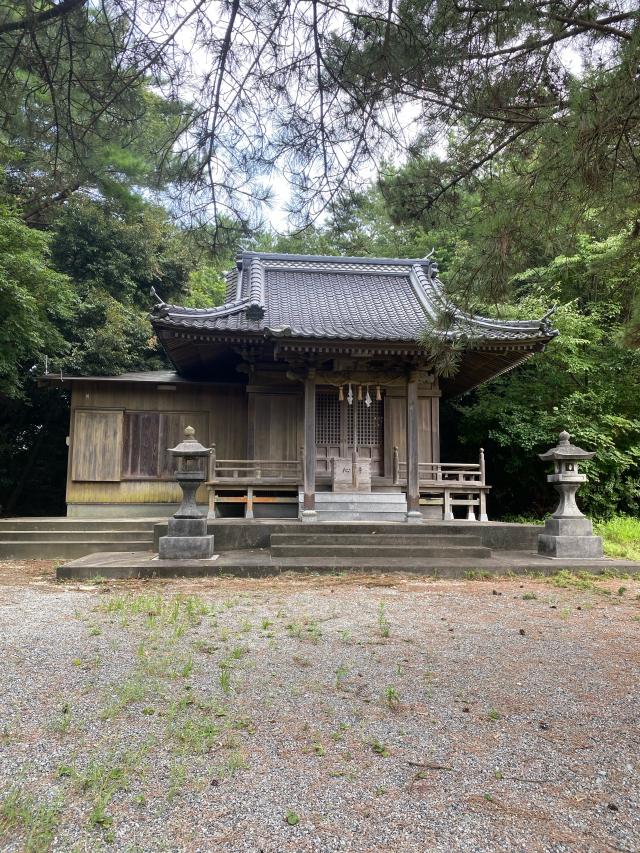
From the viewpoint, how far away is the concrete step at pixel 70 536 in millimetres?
9039

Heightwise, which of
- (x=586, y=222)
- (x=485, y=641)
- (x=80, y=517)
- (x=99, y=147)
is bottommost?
(x=485, y=641)

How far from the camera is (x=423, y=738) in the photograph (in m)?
2.56

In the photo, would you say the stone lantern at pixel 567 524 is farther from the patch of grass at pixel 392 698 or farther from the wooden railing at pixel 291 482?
the patch of grass at pixel 392 698

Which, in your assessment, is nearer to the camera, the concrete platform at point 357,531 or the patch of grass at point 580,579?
the patch of grass at point 580,579

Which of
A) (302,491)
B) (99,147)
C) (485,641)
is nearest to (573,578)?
(485,641)

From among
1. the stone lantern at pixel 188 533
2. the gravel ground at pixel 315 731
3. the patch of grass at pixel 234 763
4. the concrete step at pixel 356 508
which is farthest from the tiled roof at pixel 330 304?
the patch of grass at pixel 234 763

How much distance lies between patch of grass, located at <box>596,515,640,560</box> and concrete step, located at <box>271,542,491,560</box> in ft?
8.61

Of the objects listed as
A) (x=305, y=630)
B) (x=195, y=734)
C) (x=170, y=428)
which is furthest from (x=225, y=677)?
(x=170, y=428)

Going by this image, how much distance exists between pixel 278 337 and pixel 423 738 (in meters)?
6.64

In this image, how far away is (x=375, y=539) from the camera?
8.13 meters

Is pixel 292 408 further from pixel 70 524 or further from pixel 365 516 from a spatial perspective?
pixel 70 524

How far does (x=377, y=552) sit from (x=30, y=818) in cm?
619

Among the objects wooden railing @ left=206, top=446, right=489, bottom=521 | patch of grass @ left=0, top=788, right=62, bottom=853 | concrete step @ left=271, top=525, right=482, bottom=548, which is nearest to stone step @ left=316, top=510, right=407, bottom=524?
wooden railing @ left=206, top=446, right=489, bottom=521

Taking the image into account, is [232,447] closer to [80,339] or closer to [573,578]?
[80,339]
